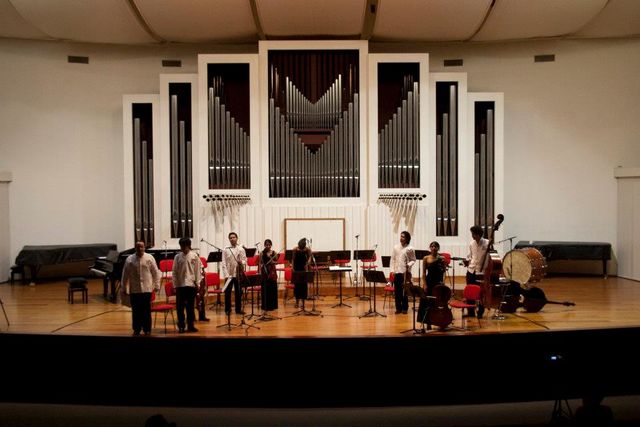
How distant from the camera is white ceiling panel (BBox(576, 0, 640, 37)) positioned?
11.3 meters

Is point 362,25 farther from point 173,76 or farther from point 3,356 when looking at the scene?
point 3,356

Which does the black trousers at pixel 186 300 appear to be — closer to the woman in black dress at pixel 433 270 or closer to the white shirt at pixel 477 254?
the woman in black dress at pixel 433 270

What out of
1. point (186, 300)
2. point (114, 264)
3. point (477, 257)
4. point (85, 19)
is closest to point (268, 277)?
point (186, 300)

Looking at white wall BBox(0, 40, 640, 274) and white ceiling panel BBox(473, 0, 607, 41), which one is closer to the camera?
white ceiling panel BBox(473, 0, 607, 41)

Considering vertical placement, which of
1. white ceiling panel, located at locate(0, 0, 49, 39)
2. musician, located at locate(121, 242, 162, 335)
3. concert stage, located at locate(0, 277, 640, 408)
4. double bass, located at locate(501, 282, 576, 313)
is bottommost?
concert stage, located at locate(0, 277, 640, 408)

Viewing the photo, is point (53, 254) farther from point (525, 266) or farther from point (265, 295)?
point (525, 266)

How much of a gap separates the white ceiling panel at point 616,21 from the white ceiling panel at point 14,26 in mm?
11934

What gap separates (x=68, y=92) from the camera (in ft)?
42.7

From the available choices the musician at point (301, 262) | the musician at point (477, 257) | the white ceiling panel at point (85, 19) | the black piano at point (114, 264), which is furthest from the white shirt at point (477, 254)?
the white ceiling panel at point (85, 19)

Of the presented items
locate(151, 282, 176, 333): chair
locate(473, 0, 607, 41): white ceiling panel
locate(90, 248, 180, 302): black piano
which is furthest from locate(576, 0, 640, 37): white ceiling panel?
locate(151, 282, 176, 333): chair

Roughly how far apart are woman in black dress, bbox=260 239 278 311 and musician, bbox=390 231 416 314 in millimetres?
1971

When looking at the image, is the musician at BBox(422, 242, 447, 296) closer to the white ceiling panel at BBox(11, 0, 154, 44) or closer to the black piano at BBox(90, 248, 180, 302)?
the black piano at BBox(90, 248, 180, 302)

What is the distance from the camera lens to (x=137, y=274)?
7523 mm

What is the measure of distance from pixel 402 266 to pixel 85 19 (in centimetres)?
825
